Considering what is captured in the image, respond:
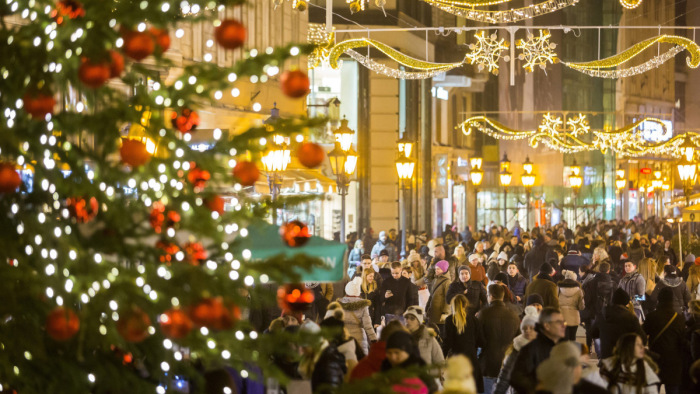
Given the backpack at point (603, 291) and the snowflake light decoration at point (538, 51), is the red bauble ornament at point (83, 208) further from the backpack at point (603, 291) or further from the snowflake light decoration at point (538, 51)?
the snowflake light decoration at point (538, 51)

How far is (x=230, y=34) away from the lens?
5793 mm

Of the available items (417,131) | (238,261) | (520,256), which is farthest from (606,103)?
(238,261)

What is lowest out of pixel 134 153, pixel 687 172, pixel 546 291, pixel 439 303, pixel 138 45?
pixel 439 303

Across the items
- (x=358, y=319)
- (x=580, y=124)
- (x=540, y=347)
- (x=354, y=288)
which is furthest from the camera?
(x=580, y=124)

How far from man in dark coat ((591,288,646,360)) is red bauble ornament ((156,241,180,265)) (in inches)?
310

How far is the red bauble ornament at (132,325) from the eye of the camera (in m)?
5.54

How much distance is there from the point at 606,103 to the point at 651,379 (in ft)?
265

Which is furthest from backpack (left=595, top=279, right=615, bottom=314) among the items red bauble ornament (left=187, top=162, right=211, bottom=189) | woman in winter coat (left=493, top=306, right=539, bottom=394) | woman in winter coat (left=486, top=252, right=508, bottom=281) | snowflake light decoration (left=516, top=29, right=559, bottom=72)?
red bauble ornament (left=187, top=162, right=211, bottom=189)

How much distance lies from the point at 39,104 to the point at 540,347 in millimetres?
5361

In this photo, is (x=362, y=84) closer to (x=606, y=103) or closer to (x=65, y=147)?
(x=65, y=147)

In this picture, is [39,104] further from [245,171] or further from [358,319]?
[358,319]

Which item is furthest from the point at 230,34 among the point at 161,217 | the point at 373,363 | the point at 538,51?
the point at 538,51

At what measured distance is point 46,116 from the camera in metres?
6.18

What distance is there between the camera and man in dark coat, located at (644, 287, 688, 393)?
13023mm
